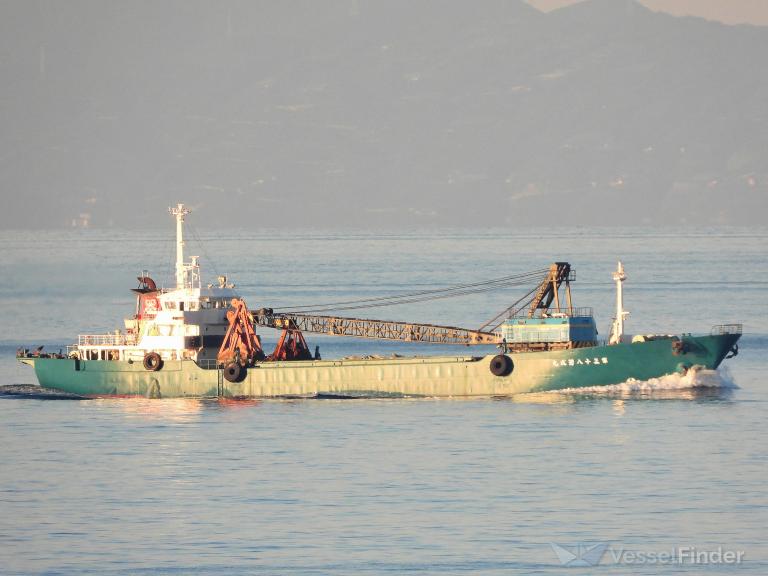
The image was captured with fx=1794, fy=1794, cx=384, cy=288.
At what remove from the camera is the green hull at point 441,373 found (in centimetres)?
8706

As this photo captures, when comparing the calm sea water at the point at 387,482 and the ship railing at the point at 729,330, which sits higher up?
the ship railing at the point at 729,330

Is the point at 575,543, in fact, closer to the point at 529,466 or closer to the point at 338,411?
the point at 529,466

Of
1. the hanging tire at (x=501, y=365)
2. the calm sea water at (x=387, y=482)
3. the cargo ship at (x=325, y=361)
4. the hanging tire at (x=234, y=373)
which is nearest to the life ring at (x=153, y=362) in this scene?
the cargo ship at (x=325, y=361)

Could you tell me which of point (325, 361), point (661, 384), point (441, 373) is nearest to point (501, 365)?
point (441, 373)

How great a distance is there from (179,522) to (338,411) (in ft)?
87.6

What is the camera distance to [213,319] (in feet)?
309

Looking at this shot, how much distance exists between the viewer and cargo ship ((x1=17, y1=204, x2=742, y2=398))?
87.3 meters

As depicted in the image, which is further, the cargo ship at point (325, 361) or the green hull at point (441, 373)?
the cargo ship at point (325, 361)

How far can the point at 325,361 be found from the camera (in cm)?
9012

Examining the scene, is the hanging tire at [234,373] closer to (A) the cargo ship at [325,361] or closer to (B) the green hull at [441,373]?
(A) the cargo ship at [325,361]

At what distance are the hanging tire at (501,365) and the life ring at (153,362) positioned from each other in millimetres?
17400

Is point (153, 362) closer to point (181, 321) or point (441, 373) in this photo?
point (181, 321)

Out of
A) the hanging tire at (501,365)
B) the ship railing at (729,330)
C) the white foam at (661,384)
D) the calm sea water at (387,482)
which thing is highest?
the ship railing at (729,330)

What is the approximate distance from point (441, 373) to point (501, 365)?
10.4 ft
